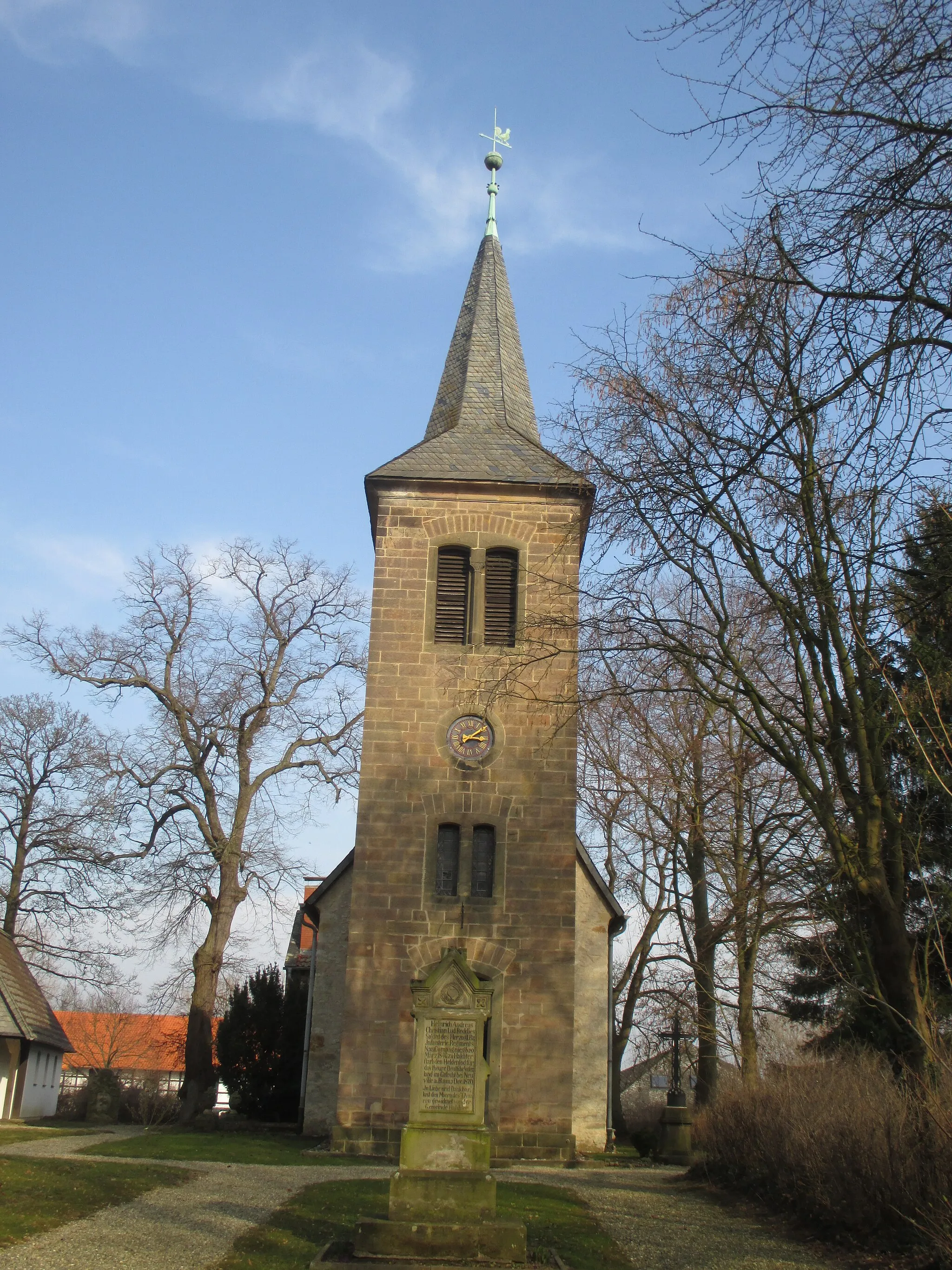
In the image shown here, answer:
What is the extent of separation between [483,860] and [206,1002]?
978 cm

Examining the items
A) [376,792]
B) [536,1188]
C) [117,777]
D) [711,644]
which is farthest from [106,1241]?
[117,777]

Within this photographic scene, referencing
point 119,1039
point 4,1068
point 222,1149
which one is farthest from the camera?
point 119,1039

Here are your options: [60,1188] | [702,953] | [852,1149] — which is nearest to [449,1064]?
[852,1149]

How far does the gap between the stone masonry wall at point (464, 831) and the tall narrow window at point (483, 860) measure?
165mm

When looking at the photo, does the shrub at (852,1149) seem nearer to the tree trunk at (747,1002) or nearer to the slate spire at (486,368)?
Answer: the tree trunk at (747,1002)

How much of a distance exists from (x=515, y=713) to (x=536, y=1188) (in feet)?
27.2

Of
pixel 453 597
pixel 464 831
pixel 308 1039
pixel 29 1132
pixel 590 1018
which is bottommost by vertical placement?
pixel 29 1132

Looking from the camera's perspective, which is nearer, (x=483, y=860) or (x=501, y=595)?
(x=483, y=860)

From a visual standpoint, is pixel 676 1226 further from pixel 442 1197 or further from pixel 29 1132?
pixel 29 1132

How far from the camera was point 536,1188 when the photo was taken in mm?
14078

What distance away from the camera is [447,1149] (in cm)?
1021

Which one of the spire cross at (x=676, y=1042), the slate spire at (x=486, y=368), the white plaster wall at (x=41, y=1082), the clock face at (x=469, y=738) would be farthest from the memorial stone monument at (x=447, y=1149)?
the white plaster wall at (x=41, y=1082)

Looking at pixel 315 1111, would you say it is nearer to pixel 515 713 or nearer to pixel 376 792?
pixel 376 792

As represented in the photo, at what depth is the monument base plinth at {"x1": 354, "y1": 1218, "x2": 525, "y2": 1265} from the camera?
924 cm
